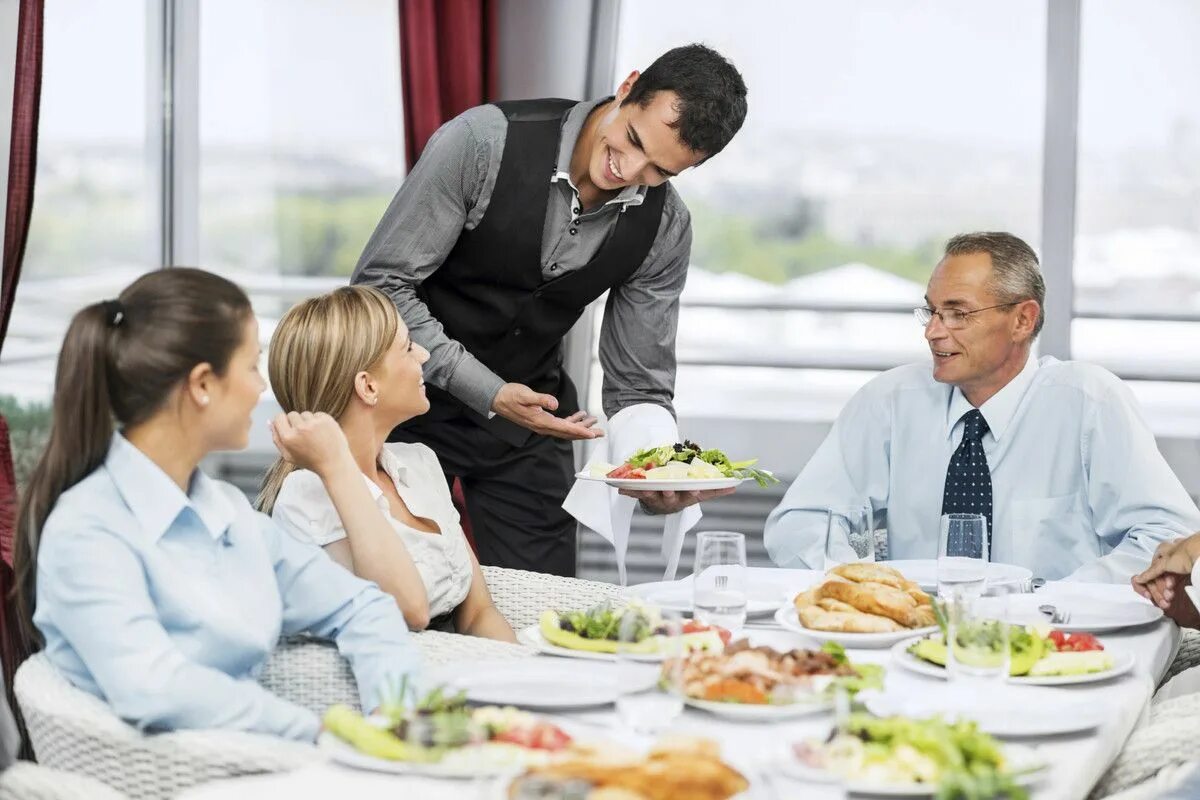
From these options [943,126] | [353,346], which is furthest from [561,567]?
[943,126]

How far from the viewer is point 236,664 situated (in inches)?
70.9

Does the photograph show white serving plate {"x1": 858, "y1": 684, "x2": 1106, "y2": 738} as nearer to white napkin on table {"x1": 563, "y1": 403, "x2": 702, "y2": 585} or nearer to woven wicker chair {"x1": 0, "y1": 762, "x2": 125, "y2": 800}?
woven wicker chair {"x1": 0, "y1": 762, "x2": 125, "y2": 800}

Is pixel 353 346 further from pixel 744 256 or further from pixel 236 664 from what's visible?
pixel 744 256

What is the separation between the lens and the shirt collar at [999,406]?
3.04 metres

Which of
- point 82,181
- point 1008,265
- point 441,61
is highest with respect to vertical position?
point 441,61

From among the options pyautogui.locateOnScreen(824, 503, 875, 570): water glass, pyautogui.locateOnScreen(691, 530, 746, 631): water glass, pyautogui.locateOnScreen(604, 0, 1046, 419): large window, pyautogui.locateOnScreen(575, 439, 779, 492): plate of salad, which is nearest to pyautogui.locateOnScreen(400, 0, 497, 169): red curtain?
pyautogui.locateOnScreen(604, 0, 1046, 419): large window

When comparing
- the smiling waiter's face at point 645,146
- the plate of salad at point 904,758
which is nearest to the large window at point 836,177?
the smiling waiter's face at point 645,146

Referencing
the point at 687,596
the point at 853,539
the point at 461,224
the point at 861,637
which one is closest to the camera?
the point at 861,637

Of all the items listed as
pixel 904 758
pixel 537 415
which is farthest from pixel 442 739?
pixel 537 415

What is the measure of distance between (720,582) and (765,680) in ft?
1.01

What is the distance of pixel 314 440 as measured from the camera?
83.9 inches

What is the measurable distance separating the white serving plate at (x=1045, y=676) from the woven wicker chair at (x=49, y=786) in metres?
0.95

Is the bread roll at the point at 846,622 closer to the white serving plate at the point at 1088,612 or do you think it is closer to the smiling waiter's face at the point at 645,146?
the white serving plate at the point at 1088,612

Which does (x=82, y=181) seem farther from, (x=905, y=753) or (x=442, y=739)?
(x=905, y=753)
